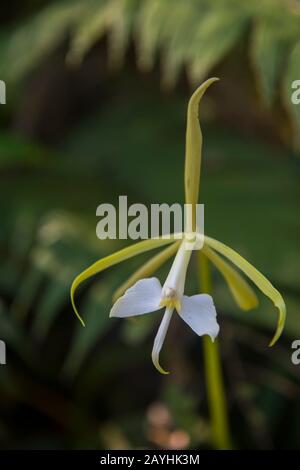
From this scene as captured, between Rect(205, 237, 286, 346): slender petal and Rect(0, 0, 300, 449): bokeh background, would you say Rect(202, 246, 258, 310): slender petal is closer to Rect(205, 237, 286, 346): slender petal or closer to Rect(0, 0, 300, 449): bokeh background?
Rect(205, 237, 286, 346): slender petal

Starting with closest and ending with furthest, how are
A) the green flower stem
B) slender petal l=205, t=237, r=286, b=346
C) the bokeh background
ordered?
1. slender petal l=205, t=237, r=286, b=346
2. the green flower stem
3. the bokeh background

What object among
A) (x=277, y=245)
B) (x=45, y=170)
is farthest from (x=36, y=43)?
(x=277, y=245)

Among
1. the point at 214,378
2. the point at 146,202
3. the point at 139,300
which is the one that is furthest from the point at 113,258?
the point at 146,202

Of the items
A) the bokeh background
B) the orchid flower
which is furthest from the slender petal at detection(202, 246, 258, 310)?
the bokeh background

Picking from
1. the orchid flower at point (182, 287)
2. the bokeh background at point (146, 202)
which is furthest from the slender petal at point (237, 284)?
the bokeh background at point (146, 202)

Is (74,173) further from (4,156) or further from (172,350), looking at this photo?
(172,350)

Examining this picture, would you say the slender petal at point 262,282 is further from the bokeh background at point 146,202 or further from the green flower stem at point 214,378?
the bokeh background at point 146,202

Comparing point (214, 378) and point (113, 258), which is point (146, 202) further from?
point (113, 258)
